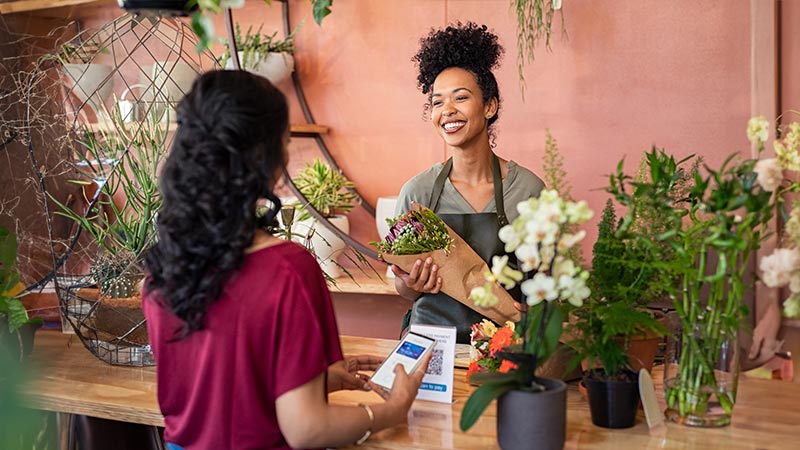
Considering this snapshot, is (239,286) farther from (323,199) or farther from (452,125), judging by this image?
(323,199)

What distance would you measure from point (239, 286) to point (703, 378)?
0.95 m

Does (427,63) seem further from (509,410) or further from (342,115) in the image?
(509,410)

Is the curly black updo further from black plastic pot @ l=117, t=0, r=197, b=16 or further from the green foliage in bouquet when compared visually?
black plastic pot @ l=117, t=0, r=197, b=16

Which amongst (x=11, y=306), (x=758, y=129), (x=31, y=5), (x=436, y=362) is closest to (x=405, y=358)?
(x=436, y=362)

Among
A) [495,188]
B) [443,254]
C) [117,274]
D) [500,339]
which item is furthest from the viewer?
[495,188]

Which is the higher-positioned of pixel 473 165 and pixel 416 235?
pixel 473 165

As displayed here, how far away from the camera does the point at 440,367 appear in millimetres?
2008

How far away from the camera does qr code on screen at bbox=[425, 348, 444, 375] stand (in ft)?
6.52

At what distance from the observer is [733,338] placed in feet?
5.75

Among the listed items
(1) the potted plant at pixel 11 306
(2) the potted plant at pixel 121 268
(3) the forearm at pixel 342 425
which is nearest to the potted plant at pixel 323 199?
(2) the potted plant at pixel 121 268

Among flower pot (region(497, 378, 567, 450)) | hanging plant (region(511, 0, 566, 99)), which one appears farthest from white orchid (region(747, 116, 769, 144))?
hanging plant (region(511, 0, 566, 99))

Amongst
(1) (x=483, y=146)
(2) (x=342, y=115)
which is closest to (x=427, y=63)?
(1) (x=483, y=146)

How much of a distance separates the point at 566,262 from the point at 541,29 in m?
2.21

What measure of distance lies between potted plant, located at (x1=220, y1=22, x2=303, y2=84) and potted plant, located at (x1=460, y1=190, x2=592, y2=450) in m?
2.46
